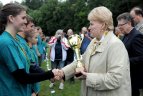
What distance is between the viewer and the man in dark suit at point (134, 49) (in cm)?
594

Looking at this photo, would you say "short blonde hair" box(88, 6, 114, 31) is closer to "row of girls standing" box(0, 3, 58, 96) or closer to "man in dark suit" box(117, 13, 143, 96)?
"row of girls standing" box(0, 3, 58, 96)

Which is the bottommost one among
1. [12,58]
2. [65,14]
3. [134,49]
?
[65,14]

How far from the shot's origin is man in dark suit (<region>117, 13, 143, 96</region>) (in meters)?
5.94

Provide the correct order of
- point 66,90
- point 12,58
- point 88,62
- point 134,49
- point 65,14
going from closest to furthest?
point 12,58, point 88,62, point 134,49, point 66,90, point 65,14

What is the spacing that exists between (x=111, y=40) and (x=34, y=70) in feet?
4.56

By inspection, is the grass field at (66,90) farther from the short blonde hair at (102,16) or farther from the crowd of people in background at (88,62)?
the short blonde hair at (102,16)

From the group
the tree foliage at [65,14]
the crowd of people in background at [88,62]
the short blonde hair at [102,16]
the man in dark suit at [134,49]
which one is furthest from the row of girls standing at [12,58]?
the tree foliage at [65,14]

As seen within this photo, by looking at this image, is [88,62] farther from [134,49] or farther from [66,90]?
[66,90]

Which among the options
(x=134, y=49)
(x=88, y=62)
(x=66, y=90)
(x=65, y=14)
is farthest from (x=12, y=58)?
(x=65, y=14)

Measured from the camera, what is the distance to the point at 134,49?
Result: 19.6 ft

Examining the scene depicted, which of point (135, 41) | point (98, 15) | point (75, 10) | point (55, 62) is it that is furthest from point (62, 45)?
point (75, 10)

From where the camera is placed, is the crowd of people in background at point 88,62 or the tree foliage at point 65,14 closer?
the crowd of people in background at point 88,62

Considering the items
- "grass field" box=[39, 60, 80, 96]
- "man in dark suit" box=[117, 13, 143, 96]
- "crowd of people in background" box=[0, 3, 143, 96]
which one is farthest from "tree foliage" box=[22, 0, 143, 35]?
"crowd of people in background" box=[0, 3, 143, 96]

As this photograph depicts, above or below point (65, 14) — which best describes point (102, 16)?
above
